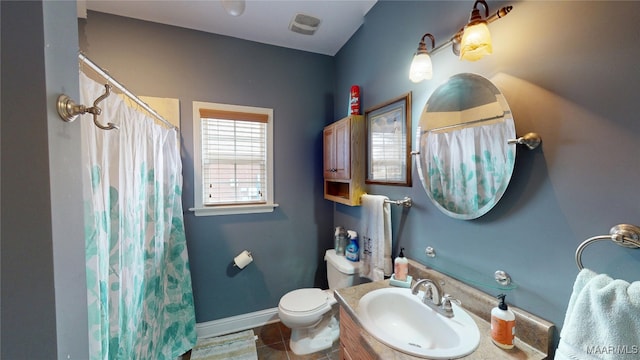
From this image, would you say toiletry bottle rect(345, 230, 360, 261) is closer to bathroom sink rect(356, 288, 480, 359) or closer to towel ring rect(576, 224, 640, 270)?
bathroom sink rect(356, 288, 480, 359)

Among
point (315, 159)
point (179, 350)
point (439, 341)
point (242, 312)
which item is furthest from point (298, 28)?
point (179, 350)

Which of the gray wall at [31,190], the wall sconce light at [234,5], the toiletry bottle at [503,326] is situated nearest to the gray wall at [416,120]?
the toiletry bottle at [503,326]

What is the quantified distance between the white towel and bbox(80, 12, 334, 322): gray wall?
2.45 ft

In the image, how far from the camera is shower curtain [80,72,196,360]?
796 millimetres

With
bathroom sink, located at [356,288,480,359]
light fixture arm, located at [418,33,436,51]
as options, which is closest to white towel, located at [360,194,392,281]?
bathroom sink, located at [356,288,480,359]

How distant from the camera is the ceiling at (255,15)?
1636mm

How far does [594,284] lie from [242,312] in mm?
2287

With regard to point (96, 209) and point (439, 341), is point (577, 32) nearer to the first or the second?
point (439, 341)

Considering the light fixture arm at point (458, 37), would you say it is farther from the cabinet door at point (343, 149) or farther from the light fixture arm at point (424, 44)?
the cabinet door at point (343, 149)

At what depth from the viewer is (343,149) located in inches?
72.0

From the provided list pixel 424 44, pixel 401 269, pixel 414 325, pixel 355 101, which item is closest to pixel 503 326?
pixel 414 325

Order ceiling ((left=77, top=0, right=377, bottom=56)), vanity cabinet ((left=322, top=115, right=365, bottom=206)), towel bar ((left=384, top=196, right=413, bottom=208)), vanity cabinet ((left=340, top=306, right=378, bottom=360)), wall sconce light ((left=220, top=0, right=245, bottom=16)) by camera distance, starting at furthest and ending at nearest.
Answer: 1. vanity cabinet ((left=322, top=115, right=365, bottom=206))
2. ceiling ((left=77, top=0, right=377, bottom=56))
3. towel bar ((left=384, top=196, right=413, bottom=208))
4. wall sconce light ((left=220, top=0, right=245, bottom=16))
5. vanity cabinet ((left=340, top=306, right=378, bottom=360))

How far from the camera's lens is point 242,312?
2111 mm

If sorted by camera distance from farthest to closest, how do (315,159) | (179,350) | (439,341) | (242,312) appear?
1. (315,159)
2. (242,312)
3. (179,350)
4. (439,341)
